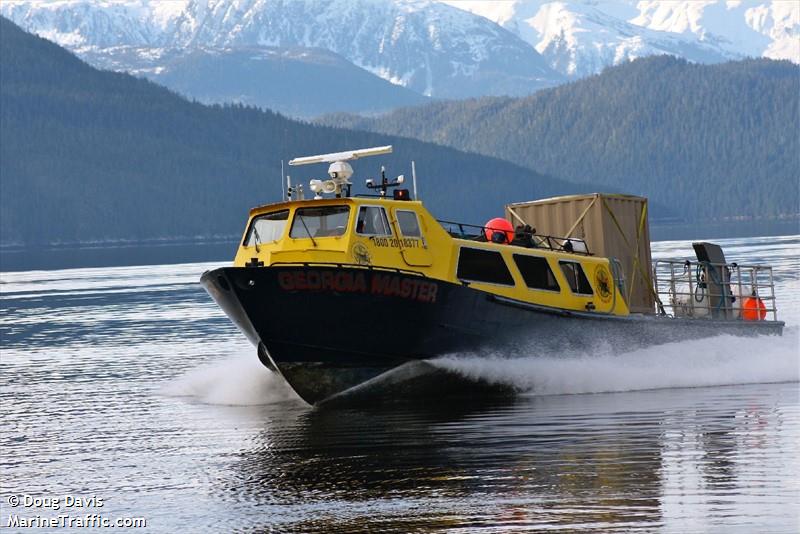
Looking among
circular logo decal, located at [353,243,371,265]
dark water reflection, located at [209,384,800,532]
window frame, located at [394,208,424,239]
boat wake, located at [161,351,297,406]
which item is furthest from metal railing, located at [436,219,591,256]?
boat wake, located at [161,351,297,406]

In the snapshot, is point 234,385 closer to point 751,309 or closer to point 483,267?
point 483,267

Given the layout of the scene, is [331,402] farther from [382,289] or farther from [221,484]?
[221,484]

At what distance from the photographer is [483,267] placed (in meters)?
27.3

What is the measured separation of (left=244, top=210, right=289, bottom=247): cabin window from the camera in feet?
88.5

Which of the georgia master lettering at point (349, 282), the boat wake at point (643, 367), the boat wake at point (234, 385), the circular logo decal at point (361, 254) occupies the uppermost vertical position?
the circular logo decal at point (361, 254)

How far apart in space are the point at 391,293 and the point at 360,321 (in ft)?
2.38

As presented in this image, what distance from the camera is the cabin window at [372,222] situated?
85.3ft

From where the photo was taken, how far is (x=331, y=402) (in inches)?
1053

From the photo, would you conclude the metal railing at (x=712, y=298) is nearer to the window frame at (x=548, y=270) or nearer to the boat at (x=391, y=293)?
the boat at (x=391, y=293)

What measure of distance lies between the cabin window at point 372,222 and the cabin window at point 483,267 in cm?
165

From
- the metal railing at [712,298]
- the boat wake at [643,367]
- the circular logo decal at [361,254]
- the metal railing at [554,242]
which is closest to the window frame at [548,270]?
the metal railing at [554,242]

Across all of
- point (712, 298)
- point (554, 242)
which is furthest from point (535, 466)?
point (712, 298)

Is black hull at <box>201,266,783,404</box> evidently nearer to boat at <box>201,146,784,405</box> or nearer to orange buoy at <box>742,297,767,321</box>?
boat at <box>201,146,784,405</box>

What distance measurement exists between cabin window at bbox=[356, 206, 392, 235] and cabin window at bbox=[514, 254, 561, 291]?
2.90 m
